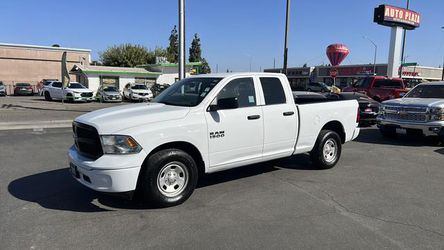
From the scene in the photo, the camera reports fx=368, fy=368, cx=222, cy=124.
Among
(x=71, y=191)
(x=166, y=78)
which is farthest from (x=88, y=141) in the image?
(x=166, y=78)

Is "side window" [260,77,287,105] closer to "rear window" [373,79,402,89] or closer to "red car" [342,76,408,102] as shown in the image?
"red car" [342,76,408,102]

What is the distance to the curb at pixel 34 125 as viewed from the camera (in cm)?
1319

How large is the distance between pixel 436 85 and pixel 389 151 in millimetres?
3770

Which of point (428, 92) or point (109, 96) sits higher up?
point (428, 92)

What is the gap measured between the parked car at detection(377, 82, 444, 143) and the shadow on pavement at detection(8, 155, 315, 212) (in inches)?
183

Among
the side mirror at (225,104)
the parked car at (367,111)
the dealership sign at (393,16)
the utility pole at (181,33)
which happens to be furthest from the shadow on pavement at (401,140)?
the dealership sign at (393,16)

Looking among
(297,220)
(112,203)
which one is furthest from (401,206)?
(112,203)

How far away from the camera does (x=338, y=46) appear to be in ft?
162

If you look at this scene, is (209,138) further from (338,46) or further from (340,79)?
(340,79)

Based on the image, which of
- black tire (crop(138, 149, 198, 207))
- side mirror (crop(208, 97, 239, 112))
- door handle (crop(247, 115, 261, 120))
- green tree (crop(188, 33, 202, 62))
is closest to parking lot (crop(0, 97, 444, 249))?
black tire (crop(138, 149, 198, 207))

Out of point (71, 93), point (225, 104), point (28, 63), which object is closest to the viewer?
point (225, 104)

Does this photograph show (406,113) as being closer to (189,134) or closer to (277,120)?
(277,120)

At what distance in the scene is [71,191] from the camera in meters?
5.68

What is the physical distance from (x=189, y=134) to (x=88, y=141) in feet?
4.36
